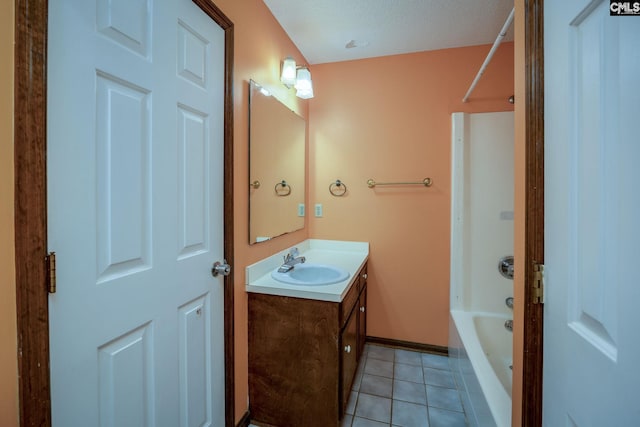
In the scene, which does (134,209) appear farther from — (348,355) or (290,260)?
(348,355)

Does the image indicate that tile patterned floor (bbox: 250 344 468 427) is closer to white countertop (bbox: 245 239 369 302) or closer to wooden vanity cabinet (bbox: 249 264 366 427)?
wooden vanity cabinet (bbox: 249 264 366 427)

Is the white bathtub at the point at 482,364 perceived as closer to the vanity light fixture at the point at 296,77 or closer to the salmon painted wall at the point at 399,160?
the salmon painted wall at the point at 399,160

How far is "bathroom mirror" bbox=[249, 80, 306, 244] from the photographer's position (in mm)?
1561

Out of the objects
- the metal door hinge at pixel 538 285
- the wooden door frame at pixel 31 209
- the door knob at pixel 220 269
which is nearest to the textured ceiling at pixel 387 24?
the wooden door frame at pixel 31 209

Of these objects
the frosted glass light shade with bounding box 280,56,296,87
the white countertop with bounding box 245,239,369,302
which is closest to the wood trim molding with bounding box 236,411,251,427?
the white countertop with bounding box 245,239,369,302

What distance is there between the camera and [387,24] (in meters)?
1.85

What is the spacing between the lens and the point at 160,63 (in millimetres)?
945

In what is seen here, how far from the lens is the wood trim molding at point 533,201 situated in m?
0.75

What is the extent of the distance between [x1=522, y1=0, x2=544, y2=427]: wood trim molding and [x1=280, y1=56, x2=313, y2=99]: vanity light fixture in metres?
1.39

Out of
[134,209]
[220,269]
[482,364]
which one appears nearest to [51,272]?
[134,209]

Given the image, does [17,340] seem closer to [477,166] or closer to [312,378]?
[312,378]

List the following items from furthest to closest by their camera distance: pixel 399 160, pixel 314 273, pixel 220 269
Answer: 1. pixel 399 160
2. pixel 314 273
3. pixel 220 269

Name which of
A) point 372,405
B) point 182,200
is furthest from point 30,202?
point 372,405

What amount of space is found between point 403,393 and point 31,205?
6.83 ft
